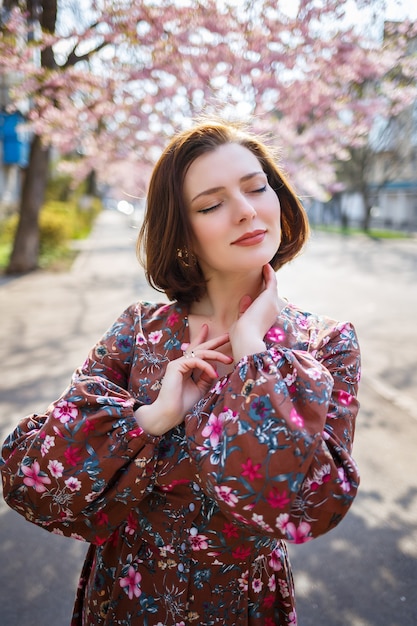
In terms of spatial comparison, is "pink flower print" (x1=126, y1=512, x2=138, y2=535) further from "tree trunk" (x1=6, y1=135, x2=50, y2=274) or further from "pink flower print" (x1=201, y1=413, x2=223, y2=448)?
"tree trunk" (x1=6, y1=135, x2=50, y2=274)

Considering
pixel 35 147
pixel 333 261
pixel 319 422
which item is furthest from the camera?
pixel 333 261

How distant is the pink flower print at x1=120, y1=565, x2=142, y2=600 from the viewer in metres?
1.41

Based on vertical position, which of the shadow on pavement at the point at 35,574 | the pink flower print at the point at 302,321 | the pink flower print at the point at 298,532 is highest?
the pink flower print at the point at 302,321

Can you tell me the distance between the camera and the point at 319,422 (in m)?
1.12

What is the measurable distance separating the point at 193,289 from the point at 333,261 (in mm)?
15291

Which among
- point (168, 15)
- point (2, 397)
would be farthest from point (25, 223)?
point (2, 397)

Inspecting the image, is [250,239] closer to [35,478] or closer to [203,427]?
[203,427]

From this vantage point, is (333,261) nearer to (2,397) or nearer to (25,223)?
(25,223)

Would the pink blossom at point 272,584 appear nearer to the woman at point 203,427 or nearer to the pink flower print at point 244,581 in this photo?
the woman at point 203,427

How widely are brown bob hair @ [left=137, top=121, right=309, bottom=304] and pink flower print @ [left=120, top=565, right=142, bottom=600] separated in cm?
75

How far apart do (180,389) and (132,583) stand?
0.56 metres

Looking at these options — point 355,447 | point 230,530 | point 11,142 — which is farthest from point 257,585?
point 11,142

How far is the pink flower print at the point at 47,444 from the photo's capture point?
1.24 metres

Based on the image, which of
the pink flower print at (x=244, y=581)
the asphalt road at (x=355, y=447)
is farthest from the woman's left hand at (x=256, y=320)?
the asphalt road at (x=355, y=447)
